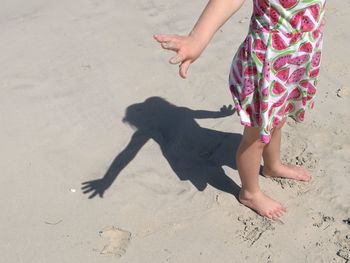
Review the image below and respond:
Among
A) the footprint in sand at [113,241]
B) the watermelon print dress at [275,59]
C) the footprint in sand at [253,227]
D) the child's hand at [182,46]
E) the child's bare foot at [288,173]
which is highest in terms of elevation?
the child's hand at [182,46]

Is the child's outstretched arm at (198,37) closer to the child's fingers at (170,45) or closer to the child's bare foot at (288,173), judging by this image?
the child's fingers at (170,45)

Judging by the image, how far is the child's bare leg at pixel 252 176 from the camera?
81.8 inches

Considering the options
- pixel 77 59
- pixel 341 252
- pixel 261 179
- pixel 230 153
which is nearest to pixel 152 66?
pixel 77 59

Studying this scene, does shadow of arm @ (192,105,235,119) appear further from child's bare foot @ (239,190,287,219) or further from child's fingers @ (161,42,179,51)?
child's fingers @ (161,42,179,51)

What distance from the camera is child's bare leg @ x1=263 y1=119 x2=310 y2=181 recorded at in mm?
2324

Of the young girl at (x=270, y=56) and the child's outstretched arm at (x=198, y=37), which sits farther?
the young girl at (x=270, y=56)

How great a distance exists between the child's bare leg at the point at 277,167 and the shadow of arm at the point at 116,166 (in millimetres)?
655

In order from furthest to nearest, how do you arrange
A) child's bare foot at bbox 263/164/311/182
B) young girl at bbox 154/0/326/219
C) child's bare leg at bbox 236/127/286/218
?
1. child's bare foot at bbox 263/164/311/182
2. child's bare leg at bbox 236/127/286/218
3. young girl at bbox 154/0/326/219

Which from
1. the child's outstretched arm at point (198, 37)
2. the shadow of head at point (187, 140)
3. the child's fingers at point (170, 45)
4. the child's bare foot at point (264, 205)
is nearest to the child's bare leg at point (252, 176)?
the child's bare foot at point (264, 205)

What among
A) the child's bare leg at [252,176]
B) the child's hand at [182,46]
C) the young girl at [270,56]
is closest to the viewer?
the child's hand at [182,46]

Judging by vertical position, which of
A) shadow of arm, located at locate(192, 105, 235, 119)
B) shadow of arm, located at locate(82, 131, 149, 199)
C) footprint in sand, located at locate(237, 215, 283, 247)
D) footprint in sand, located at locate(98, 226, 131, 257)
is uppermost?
A: footprint in sand, located at locate(237, 215, 283, 247)

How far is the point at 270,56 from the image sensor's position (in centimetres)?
178

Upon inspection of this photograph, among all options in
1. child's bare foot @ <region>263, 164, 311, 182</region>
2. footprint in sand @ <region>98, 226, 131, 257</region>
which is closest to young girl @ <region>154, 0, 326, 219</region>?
child's bare foot @ <region>263, 164, 311, 182</region>

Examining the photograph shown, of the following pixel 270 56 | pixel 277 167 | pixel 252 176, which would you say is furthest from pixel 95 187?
pixel 270 56
